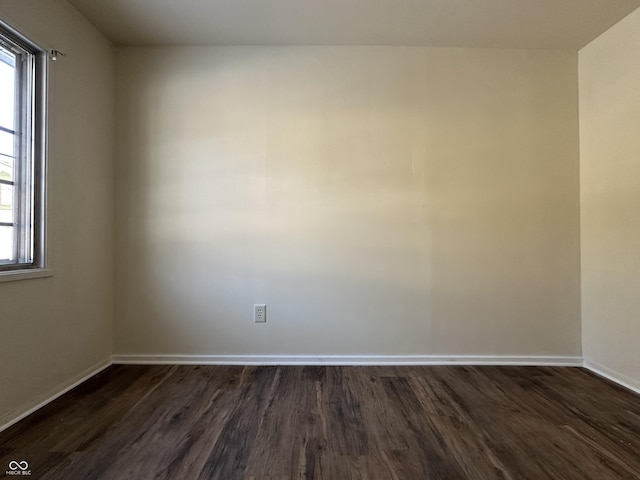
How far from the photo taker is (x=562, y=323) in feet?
7.85

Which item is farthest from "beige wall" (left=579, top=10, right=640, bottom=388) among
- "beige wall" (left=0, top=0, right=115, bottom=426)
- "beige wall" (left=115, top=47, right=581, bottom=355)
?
"beige wall" (left=0, top=0, right=115, bottom=426)

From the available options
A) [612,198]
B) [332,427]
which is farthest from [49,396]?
[612,198]

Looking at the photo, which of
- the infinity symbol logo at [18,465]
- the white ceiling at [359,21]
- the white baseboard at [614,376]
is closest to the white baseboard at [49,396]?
the infinity symbol logo at [18,465]

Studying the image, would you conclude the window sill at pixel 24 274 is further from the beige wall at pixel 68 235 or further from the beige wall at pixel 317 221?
the beige wall at pixel 317 221

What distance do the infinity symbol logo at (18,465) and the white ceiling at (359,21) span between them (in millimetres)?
2393

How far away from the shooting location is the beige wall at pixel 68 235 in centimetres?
164

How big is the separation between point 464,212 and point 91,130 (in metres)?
2.63

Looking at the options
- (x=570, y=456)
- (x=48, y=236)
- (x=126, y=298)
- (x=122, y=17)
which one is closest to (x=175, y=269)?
(x=126, y=298)

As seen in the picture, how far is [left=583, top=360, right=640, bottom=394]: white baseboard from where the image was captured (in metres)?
2.00

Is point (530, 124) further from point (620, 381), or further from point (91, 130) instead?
point (91, 130)

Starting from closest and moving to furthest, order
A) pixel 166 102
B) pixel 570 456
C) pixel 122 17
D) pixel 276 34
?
pixel 570 456, pixel 122 17, pixel 276 34, pixel 166 102

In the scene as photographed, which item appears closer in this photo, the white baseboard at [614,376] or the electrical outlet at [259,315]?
the white baseboard at [614,376]

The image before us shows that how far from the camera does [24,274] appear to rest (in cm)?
164

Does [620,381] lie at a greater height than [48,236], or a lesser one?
lesser
